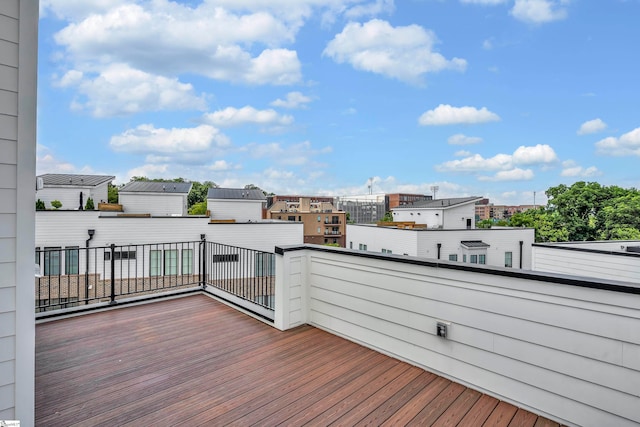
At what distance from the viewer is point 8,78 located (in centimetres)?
139

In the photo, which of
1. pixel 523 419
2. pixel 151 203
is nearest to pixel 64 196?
pixel 151 203

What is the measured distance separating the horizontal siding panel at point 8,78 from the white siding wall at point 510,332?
99.1 inches

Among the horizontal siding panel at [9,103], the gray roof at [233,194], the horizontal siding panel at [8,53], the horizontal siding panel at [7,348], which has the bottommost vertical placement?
the horizontal siding panel at [7,348]

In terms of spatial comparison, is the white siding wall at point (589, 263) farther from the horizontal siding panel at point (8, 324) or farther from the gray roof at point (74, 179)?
the gray roof at point (74, 179)

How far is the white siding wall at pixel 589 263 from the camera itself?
197 inches

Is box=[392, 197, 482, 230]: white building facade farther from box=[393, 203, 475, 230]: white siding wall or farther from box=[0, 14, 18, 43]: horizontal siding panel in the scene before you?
box=[0, 14, 18, 43]: horizontal siding panel

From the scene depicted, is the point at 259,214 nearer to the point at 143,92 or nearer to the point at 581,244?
the point at 143,92

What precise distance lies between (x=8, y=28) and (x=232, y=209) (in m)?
16.8

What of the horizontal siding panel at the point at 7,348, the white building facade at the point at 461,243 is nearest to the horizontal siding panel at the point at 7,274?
the horizontal siding panel at the point at 7,348

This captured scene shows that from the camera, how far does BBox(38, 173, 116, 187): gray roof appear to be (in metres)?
15.2

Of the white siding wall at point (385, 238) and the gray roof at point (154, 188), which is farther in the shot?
the gray roof at point (154, 188)

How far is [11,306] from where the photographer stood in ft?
4.63

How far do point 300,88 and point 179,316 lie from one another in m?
20.7

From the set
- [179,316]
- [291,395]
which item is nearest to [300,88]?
[179,316]
